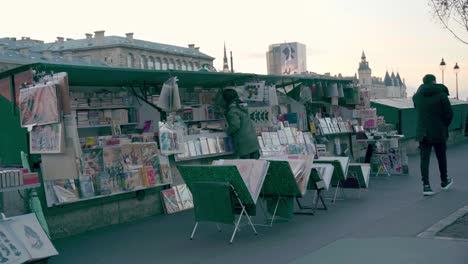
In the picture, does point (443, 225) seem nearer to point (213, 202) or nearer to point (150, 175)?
point (213, 202)

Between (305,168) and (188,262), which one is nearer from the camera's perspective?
(188,262)

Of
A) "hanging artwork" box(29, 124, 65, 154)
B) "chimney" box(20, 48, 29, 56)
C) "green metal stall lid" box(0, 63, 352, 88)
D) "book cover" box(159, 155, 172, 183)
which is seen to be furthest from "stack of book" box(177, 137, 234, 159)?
"chimney" box(20, 48, 29, 56)

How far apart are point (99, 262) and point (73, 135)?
1.79m

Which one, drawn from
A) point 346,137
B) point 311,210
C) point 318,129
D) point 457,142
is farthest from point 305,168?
point 457,142

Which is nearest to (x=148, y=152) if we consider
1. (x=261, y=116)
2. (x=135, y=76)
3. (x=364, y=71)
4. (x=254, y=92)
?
(x=135, y=76)

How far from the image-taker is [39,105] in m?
7.77

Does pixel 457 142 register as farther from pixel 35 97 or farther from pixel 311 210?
pixel 35 97

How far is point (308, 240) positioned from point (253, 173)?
118 centimetres

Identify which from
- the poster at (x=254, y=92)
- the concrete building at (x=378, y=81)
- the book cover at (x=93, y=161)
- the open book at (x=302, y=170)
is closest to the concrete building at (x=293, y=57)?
the poster at (x=254, y=92)

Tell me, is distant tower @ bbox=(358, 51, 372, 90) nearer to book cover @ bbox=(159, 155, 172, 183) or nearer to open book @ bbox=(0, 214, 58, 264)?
book cover @ bbox=(159, 155, 172, 183)

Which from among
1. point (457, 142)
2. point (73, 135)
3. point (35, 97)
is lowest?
point (457, 142)

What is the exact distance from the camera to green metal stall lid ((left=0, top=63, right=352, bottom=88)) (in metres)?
8.60

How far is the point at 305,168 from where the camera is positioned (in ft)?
28.1

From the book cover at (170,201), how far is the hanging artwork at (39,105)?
3107 millimetres
